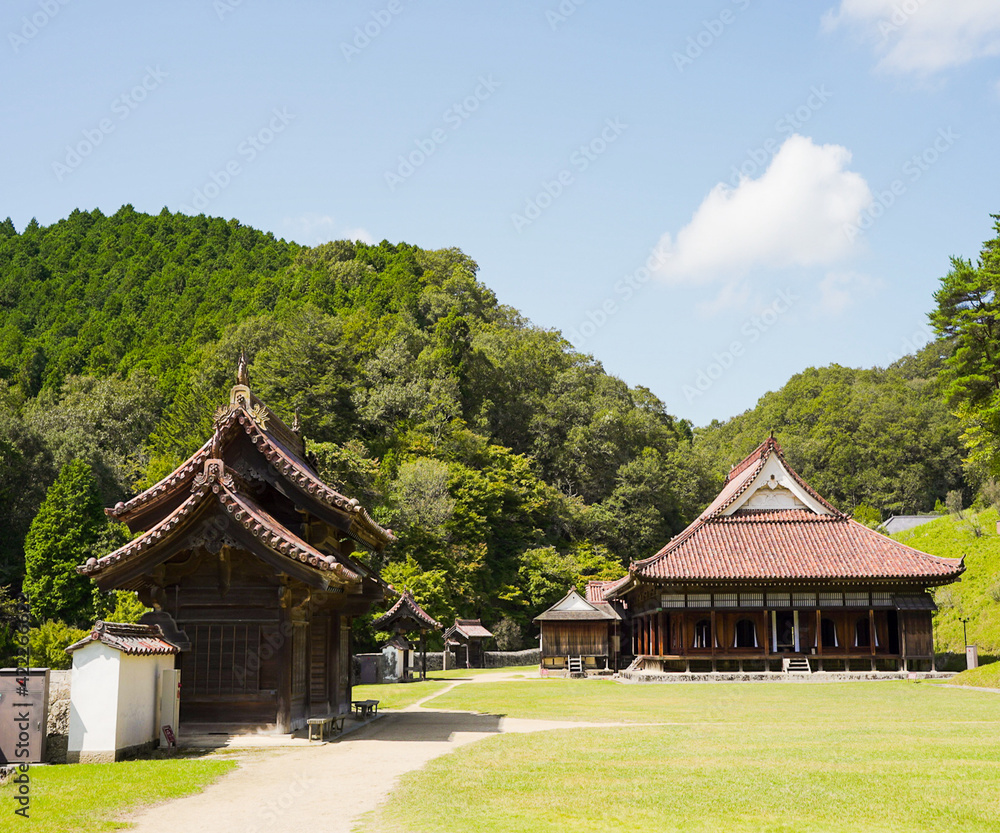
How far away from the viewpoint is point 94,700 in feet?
45.5

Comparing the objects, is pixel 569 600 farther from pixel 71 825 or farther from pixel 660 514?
pixel 71 825

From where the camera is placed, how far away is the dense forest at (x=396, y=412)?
2388 inches

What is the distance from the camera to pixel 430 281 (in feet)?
326

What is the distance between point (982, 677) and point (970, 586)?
16.2m

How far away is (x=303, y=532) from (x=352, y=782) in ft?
24.9

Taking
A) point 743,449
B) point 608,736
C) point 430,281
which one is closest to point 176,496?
point 608,736

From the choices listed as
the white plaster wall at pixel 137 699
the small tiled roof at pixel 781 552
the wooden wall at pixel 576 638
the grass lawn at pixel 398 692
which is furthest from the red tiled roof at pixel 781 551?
the white plaster wall at pixel 137 699

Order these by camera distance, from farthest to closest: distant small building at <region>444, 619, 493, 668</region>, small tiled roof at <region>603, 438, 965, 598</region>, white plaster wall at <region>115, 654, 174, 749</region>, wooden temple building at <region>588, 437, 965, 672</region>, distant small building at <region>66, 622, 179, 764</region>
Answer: distant small building at <region>444, 619, 493, 668</region>
wooden temple building at <region>588, 437, 965, 672</region>
small tiled roof at <region>603, 438, 965, 598</region>
white plaster wall at <region>115, 654, 174, 749</region>
distant small building at <region>66, 622, 179, 764</region>

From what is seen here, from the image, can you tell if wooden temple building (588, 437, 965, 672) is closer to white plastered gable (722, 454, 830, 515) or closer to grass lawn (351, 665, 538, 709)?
white plastered gable (722, 454, 830, 515)

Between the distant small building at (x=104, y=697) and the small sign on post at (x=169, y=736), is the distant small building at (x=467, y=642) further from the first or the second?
the distant small building at (x=104, y=697)

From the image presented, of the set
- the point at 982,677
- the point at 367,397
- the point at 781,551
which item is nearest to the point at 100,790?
the point at 982,677

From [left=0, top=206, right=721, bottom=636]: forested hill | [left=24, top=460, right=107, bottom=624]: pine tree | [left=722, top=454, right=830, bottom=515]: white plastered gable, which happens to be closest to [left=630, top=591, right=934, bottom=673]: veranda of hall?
[left=722, top=454, right=830, bottom=515]: white plastered gable

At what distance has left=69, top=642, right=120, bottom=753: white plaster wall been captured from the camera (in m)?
13.8

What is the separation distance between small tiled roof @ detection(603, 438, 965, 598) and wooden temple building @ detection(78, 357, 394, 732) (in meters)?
22.1
